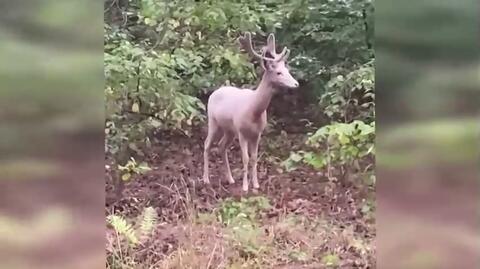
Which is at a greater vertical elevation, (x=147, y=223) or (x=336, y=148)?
(x=336, y=148)

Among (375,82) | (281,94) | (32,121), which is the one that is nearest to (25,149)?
(32,121)

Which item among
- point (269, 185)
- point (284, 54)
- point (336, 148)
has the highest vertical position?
point (284, 54)

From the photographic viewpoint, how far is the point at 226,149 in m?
1.96

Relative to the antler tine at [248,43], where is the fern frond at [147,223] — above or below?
below

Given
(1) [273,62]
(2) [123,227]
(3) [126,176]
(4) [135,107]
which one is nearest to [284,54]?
(1) [273,62]

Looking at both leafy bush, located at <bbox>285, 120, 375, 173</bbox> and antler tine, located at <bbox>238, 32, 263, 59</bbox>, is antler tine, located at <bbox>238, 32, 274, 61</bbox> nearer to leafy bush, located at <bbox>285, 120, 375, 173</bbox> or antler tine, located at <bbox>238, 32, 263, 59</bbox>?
antler tine, located at <bbox>238, 32, 263, 59</bbox>

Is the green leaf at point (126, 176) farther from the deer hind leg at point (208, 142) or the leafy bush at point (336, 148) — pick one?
the leafy bush at point (336, 148)

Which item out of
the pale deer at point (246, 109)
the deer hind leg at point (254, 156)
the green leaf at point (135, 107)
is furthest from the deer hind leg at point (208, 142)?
the green leaf at point (135, 107)

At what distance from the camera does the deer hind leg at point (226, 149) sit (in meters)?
1.95

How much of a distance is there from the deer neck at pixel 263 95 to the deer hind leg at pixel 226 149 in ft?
0.35

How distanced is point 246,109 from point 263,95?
0.06 m

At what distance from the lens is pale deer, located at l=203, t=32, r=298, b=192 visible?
1946mm

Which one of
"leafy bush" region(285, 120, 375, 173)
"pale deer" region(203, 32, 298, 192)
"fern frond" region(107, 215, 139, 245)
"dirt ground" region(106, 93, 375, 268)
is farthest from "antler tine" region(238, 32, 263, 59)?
"fern frond" region(107, 215, 139, 245)

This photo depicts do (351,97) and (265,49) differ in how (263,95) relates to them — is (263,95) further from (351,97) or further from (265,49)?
(351,97)
